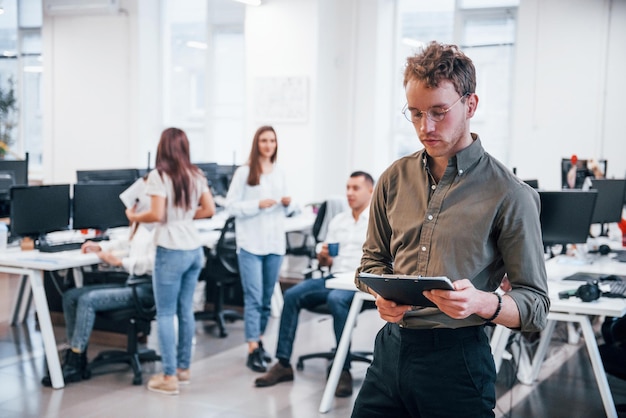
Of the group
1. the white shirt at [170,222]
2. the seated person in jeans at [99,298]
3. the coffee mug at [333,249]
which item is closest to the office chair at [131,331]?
the seated person in jeans at [99,298]

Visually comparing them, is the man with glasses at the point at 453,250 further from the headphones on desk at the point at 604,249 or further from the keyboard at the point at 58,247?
the headphones on desk at the point at 604,249

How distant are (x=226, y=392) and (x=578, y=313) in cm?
203

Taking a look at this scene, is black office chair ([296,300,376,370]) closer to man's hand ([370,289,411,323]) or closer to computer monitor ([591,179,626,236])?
computer monitor ([591,179,626,236])

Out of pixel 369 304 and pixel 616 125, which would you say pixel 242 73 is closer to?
pixel 616 125

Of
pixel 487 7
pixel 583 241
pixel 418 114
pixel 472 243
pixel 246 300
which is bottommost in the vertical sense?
pixel 246 300

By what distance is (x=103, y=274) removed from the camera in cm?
546

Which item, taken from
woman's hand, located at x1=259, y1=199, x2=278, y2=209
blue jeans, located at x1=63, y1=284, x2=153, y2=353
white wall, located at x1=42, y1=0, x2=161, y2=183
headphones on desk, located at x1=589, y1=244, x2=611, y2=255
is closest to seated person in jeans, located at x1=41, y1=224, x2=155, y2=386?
blue jeans, located at x1=63, y1=284, x2=153, y2=353

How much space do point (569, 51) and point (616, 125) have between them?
0.80 metres

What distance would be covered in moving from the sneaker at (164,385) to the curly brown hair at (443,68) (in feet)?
10.3

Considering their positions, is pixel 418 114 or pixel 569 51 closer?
pixel 418 114

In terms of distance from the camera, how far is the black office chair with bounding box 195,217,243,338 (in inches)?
231

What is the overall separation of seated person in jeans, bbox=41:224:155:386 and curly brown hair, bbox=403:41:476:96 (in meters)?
3.19

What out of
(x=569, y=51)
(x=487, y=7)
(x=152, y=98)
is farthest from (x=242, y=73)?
(x=569, y=51)

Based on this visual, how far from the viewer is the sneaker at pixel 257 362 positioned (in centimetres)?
507
